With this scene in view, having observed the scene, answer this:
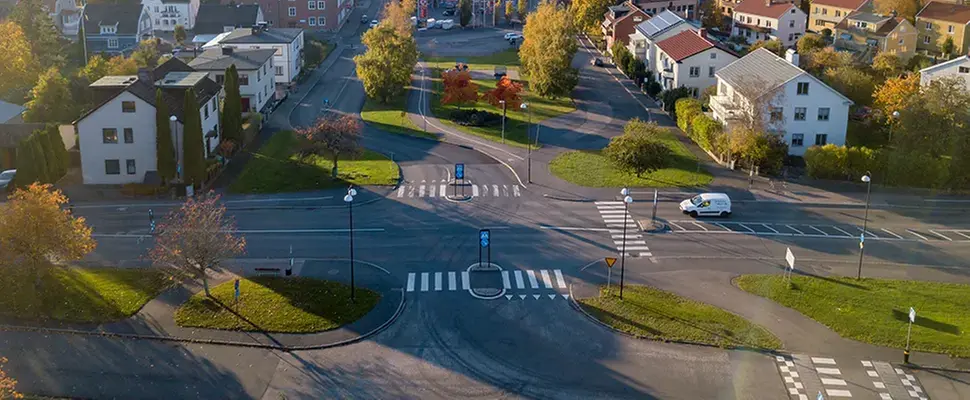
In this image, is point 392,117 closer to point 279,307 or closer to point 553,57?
point 553,57


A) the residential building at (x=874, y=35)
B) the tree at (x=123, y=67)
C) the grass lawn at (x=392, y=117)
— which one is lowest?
the grass lawn at (x=392, y=117)

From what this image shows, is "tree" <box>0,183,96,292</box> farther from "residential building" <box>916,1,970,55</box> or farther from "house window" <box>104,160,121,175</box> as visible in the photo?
"residential building" <box>916,1,970,55</box>

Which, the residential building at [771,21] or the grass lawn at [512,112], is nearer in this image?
the grass lawn at [512,112]

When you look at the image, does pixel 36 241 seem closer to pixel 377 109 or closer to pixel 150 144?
pixel 150 144

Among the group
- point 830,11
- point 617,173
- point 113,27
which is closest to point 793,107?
point 617,173

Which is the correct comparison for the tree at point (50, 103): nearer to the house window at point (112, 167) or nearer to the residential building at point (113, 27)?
the house window at point (112, 167)

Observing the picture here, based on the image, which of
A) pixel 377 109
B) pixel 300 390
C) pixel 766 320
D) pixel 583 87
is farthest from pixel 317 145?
pixel 583 87

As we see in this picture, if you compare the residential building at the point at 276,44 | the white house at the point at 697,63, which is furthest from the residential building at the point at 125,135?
the white house at the point at 697,63
